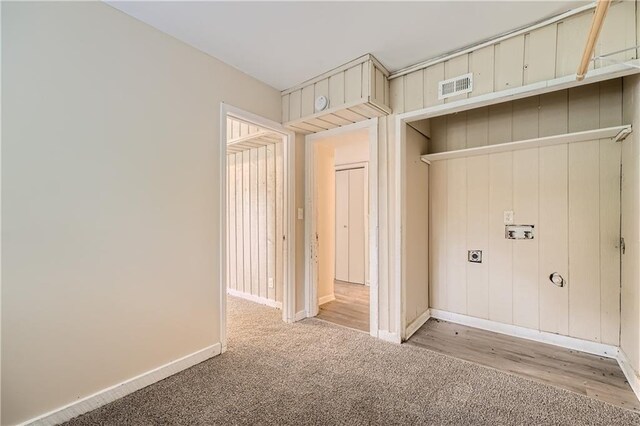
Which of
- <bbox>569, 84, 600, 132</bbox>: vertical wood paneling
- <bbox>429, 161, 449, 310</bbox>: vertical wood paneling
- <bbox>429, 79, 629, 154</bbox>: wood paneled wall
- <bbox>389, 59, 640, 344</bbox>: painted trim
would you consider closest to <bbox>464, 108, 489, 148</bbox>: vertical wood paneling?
<bbox>429, 79, 629, 154</bbox>: wood paneled wall

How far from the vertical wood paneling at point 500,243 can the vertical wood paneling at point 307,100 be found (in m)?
2.01

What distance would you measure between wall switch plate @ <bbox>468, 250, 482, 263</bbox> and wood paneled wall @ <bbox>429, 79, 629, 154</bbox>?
1199 millimetres

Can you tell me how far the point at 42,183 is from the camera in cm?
164

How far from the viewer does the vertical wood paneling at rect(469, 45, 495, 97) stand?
2262 millimetres

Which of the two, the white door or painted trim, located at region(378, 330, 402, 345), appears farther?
the white door

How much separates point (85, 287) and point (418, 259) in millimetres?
2973

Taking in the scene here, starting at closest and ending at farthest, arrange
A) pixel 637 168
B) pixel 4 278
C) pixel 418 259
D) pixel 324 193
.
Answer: pixel 4 278
pixel 637 168
pixel 418 259
pixel 324 193

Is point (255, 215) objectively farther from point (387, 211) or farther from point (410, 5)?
point (410, 5)

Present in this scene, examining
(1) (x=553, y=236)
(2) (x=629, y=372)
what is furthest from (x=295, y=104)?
(2) (x=629, y=372)

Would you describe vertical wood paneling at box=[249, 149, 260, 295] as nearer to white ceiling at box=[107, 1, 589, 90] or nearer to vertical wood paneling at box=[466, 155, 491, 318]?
white ceiling at box=[107, 1, 589, 90]

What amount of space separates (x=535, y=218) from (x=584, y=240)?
41 cm

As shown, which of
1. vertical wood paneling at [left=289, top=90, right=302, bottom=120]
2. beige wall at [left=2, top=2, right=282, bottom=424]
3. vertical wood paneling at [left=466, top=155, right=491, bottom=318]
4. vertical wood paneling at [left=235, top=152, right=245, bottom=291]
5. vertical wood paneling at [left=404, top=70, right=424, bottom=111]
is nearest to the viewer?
beige wall at [left=2, top=2, right=282, bottom=424]

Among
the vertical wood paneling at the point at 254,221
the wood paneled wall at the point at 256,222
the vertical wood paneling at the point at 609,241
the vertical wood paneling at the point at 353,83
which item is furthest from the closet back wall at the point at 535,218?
the vertical wood paneling at the point at 254,221

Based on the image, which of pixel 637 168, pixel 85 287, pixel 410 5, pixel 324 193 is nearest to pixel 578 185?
pixel 637 168
